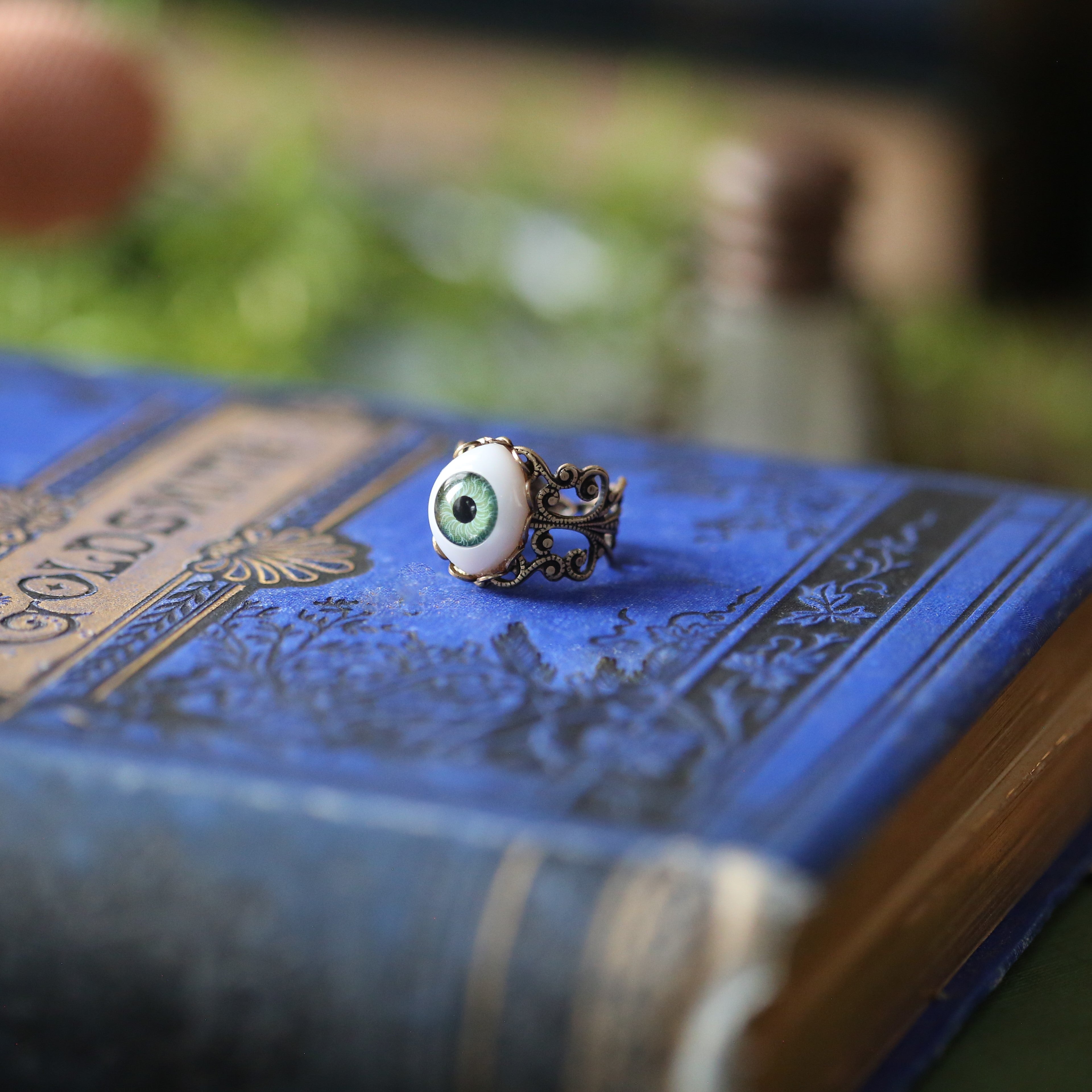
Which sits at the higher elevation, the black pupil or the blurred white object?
the blurred white object

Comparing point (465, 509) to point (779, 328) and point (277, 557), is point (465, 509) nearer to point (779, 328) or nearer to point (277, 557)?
point (277, 557)

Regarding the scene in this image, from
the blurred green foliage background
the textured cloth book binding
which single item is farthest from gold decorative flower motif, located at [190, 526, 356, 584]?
the blurred green foliage background

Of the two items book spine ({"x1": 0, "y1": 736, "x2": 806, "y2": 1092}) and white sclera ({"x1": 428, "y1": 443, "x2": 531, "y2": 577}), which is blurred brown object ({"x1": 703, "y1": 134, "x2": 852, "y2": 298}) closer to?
white sclera ({"x1": 428, "y1": 443, "x2": 531, "y2": 577})

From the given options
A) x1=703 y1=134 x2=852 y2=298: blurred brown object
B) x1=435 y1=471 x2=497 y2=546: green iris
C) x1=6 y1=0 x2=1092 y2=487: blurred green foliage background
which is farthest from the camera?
x1=6 y1=0 x2=1092 y2=487: blurred green foliage background

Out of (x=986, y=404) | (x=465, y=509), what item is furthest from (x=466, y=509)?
(x=986, y=404)

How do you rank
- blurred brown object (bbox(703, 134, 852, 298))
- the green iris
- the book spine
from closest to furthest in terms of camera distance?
the book spine, the green iris, blurred brown object (bbox(703, 134, 852, 298))

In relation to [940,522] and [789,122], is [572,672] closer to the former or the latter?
[940,522]

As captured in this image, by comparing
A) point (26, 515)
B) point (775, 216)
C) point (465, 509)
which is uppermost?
point (775, 216)
